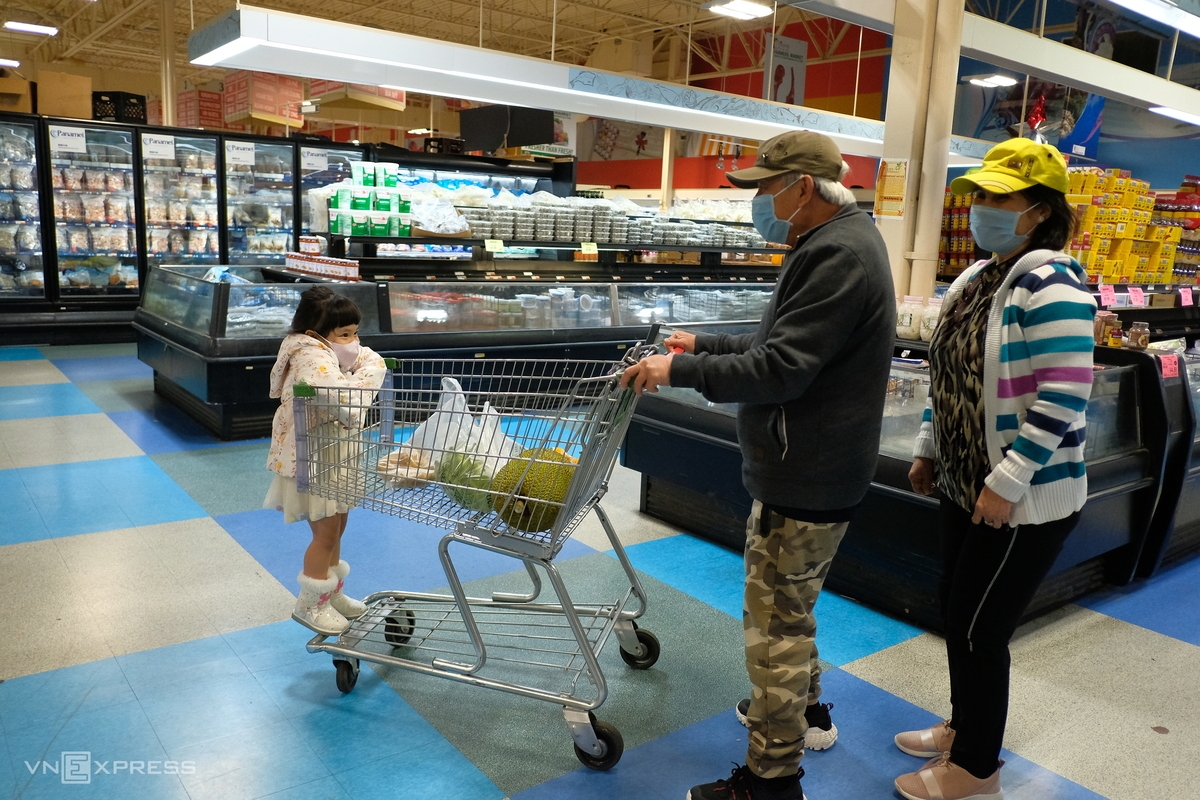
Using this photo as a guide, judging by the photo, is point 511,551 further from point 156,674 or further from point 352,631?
point 156,674

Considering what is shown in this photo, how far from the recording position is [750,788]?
2270mm

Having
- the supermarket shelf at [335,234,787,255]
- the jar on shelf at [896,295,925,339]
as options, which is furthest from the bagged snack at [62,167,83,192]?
the jar on shelf at [896,295,925,339]

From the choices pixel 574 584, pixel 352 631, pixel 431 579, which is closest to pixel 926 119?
pixel 574 584

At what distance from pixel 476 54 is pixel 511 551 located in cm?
438

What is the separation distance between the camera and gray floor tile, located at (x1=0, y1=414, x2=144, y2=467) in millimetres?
5192

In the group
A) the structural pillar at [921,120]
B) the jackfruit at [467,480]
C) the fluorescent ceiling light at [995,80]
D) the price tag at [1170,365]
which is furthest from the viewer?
the fluorescent ceiling light at [995,80]

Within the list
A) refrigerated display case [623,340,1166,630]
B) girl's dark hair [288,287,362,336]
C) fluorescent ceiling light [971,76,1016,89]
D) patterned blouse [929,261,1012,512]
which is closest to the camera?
patterned blouse [929,261,1012,512]

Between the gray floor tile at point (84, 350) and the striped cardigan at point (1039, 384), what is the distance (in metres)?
8.72

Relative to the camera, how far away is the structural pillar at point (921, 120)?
16.1 ft

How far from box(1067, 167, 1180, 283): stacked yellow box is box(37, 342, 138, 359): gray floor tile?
27.8 ft

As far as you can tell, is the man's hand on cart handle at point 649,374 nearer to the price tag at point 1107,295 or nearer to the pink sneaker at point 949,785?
the pink sneaker at point 949,785

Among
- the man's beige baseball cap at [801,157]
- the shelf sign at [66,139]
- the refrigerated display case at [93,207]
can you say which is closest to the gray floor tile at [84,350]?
the refrigerated display case at [93,207]

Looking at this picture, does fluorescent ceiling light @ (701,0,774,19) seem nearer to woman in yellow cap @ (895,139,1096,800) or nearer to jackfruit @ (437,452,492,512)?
woman in yellow cap @ (895,139,1096,800)

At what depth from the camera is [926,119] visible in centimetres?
500
